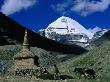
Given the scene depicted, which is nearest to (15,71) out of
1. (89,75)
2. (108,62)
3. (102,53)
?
(89,75)

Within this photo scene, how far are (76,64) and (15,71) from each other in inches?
2340

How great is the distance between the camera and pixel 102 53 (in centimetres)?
12094

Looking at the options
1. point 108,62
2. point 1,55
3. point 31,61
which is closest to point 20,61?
point 31,61


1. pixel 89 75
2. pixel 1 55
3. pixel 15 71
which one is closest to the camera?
pixel 89 75

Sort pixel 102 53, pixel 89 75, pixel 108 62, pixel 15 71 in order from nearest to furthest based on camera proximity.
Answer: pixel 89 75 → pixel 15 71 → pixel 108 62 → pixel 102 53

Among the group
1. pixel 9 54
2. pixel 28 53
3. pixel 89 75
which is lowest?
pixel 89 75

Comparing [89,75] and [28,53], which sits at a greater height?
[28,53]

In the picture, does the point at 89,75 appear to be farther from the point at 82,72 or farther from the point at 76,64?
the point at 76,64

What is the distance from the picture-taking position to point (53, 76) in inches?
2603

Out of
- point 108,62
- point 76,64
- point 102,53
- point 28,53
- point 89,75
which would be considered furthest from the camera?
point 76,64

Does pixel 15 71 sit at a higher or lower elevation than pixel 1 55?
lower

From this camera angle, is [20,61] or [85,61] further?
[85,61]

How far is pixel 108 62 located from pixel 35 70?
87.8ft

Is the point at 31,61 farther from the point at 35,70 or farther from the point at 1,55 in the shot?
the point at 1,55
